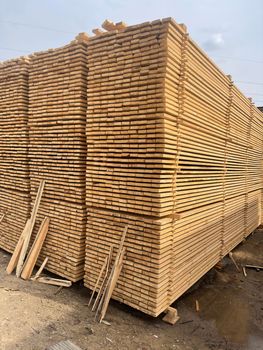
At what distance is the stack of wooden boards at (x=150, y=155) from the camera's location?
4.35m

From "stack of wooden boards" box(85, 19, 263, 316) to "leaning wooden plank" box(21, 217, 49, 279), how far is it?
127 centimetres

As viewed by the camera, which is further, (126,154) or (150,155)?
(126,154)

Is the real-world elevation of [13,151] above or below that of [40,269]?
above

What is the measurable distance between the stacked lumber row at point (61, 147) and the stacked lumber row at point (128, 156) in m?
0.34

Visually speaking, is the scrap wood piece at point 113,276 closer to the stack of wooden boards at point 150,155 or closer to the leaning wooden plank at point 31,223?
the stack of wooden boards at point 150,155

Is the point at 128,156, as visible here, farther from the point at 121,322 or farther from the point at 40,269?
the point at 40,269

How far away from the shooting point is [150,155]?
439 cm

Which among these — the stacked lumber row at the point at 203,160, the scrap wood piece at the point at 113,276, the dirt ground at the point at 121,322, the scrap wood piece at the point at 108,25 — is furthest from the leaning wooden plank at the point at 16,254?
the scrap wood piece at the point at 108,25

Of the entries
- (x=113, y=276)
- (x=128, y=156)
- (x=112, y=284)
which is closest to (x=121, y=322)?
(x=112, y=284)

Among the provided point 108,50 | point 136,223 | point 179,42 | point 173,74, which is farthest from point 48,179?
point 179,42

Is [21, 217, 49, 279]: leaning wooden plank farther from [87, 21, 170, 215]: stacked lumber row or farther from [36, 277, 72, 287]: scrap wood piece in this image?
[87, 21, 170, 215]: stacked lumber row

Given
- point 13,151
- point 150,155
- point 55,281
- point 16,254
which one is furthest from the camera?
point 13,151

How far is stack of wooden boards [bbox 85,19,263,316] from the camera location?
14.3 ft

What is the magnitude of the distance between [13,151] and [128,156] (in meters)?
3.71
